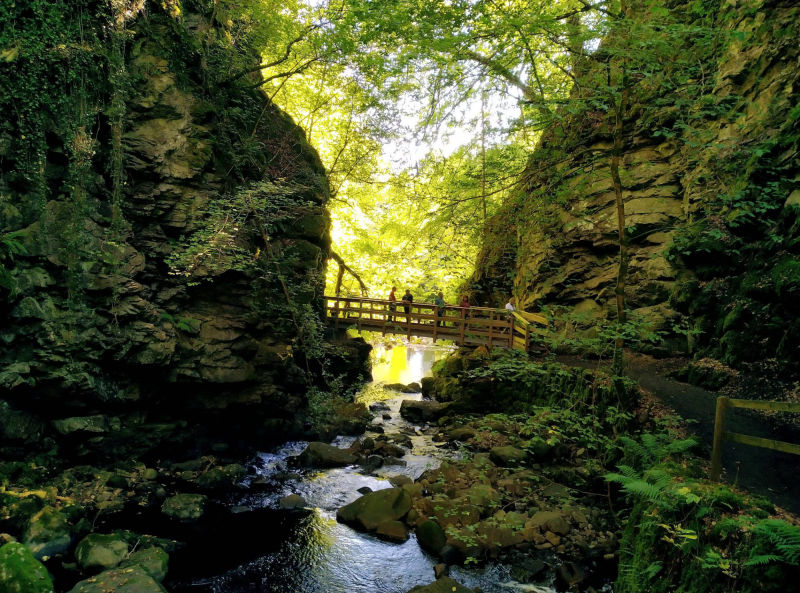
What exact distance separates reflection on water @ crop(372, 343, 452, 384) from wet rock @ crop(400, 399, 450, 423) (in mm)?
10158

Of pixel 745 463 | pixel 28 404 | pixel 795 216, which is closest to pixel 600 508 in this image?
pixel 745 463

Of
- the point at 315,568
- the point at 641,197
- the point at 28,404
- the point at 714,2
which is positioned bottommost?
the point at 315,568

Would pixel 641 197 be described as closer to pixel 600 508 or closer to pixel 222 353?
pixel 600 508

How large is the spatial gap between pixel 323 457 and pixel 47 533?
5474 mm

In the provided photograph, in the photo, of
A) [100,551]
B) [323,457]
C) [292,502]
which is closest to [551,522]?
[292,502]

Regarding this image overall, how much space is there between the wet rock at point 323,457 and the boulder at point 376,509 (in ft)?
8.14

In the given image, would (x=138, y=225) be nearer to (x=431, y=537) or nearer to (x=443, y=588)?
(x=431, y=537)

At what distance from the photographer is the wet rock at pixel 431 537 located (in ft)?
21.9

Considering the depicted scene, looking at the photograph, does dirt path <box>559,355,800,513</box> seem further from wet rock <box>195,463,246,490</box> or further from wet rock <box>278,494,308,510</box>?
wet rock <box>195,463,246,490</box>

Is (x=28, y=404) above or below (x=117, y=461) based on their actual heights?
above

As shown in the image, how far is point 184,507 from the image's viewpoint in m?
7.56

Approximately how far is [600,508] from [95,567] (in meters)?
8.18

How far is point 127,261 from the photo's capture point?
9031 mm

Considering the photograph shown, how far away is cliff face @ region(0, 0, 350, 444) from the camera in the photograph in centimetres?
751
